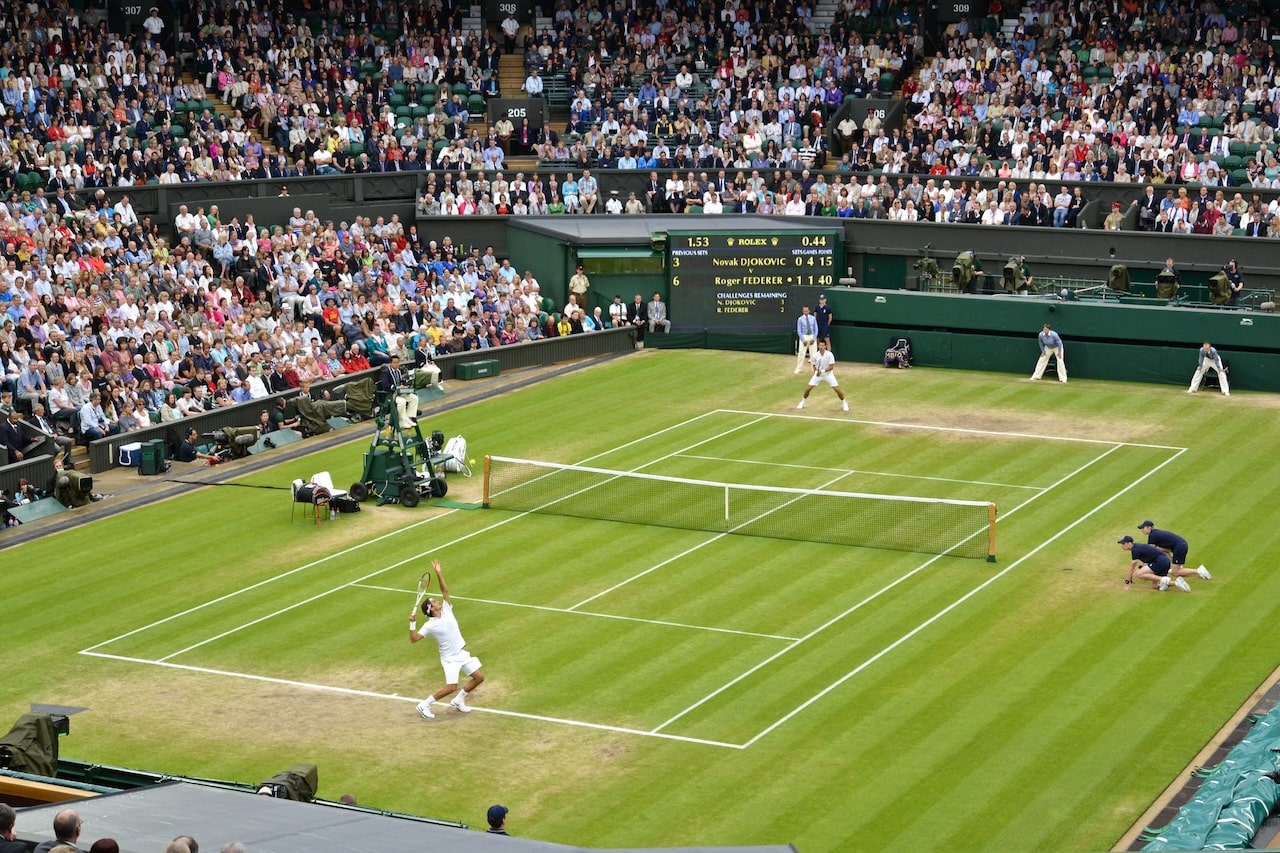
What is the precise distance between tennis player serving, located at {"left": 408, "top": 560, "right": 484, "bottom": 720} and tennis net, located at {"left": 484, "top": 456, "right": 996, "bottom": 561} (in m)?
8.65

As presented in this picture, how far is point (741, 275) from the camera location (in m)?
49.2

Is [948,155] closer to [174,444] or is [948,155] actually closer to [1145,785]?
[174,444]

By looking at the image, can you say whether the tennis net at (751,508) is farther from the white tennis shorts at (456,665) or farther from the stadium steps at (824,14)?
the stadium steps at (824,14)

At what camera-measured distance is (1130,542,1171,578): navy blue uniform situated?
27922mm

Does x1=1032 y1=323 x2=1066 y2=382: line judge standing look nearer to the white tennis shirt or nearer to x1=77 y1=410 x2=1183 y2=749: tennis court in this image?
x1=77 y1=410 x2=1183 y2=749: tennis court

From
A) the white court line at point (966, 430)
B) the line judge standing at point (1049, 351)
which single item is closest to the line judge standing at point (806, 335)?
the white court line at point (966, 430)

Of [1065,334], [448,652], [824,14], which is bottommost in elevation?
[448,652]

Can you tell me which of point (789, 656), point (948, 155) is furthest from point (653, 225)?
point (789, 656)

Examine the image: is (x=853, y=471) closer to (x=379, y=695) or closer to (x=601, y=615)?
(x=601, y=615)

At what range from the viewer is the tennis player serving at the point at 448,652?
23141 mm

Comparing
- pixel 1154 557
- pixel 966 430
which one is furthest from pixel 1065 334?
pixel 1154 557

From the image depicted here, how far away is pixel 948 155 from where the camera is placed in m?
52.9

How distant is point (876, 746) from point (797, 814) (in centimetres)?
222

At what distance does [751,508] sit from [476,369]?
545 inches
